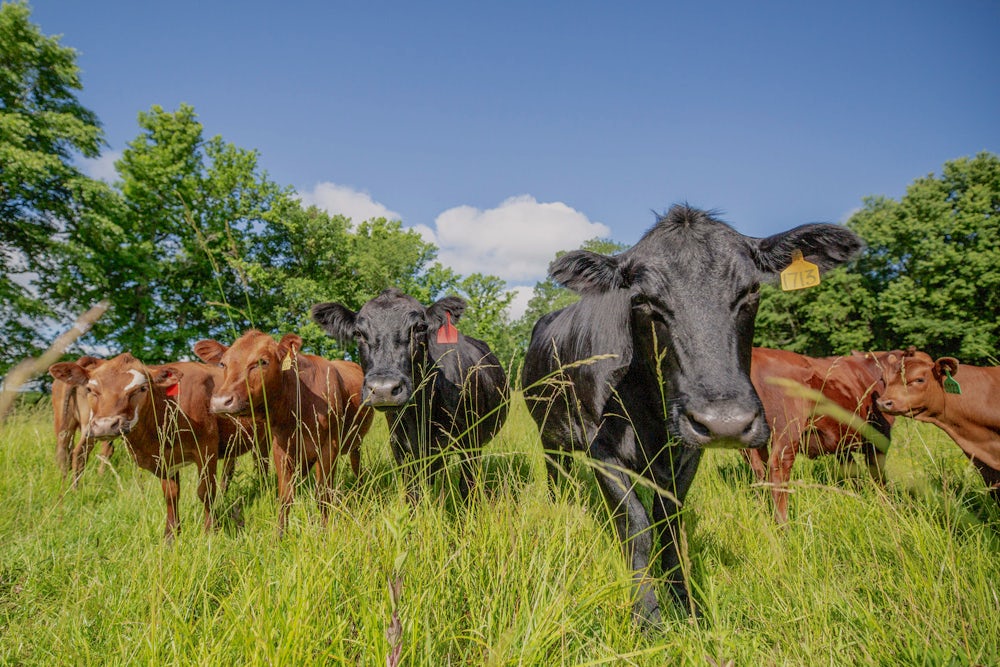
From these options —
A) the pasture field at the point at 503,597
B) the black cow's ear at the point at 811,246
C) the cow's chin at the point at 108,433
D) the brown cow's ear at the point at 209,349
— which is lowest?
the pasture field at the point at 503,597

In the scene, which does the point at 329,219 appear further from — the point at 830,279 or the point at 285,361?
the point at 830,279

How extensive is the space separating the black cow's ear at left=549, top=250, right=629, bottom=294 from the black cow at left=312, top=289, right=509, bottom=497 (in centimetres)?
121

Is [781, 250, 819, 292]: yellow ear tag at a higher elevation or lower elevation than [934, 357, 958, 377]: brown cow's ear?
higher

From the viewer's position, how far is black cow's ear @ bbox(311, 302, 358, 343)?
16.2ft

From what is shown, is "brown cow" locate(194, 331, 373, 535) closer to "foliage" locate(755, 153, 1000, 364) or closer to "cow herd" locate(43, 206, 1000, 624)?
"cow herd" locate(43, 206, 1000, 624)

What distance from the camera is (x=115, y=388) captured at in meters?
3.92

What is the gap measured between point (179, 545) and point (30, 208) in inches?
774

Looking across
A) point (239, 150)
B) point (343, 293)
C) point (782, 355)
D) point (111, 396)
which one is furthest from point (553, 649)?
point (239, 150)

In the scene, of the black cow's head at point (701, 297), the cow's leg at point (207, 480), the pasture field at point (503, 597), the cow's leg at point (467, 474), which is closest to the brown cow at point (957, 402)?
the pasture field at point (503, 597)

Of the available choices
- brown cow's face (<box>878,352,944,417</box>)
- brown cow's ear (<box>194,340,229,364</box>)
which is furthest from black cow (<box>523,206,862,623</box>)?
brown cow's ear (<box>194,340,229,364</box>)

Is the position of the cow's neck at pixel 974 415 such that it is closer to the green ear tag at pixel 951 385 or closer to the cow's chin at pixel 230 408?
the green ear tag at pixel 951 385

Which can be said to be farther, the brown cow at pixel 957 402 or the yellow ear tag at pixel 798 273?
the brown cow at pixel 957 402

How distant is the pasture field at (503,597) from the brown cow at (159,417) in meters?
0.74

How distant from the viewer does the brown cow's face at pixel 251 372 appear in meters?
3.77
